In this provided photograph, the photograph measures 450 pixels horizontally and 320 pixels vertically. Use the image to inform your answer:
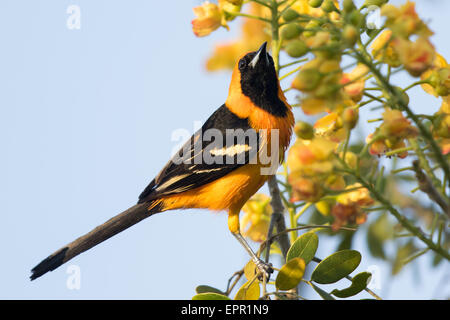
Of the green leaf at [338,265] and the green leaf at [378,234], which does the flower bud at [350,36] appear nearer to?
the green leaf at [338,265]

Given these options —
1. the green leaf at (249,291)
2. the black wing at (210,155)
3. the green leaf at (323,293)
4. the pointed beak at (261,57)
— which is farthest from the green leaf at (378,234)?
the pointed beak at (261,57)

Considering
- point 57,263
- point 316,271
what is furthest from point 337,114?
point 57,263

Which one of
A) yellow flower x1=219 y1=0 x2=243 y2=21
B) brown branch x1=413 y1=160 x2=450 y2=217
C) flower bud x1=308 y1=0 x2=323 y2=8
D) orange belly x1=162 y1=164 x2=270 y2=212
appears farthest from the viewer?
orange belly x1=162 y1=164 x2=270 y2=212

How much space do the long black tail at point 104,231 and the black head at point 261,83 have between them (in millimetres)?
999

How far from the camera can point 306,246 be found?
7.22 ft

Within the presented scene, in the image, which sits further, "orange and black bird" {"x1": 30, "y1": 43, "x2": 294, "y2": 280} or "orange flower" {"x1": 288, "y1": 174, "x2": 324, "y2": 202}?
"orange and black bird" {"x1": 30, "y1": 43, "x2": 294, "y2": 280}

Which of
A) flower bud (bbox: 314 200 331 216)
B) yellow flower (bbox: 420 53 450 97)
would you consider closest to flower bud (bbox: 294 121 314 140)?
yellow flower (bbox: 420 53 450 97)

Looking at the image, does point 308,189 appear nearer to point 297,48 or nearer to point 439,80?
point 297,48

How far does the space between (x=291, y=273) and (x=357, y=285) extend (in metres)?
0.27

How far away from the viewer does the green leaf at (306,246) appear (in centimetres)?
219

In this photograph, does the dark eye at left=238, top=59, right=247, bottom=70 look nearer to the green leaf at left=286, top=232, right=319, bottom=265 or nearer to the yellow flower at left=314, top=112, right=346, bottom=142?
the yellow flower at left=314, top=112, right=346, bottom=142

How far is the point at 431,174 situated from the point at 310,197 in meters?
0.39

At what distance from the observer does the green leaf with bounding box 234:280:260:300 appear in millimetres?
2154
